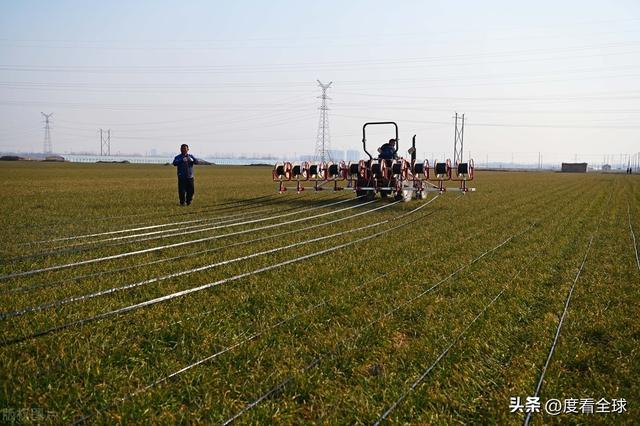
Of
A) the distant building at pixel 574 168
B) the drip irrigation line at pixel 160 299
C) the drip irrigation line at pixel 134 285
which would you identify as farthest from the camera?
the distant building at pixel 574 168

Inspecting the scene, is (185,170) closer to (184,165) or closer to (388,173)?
(184,165)

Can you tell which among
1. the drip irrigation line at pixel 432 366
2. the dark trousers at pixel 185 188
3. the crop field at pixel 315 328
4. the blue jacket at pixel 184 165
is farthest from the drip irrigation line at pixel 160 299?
the dark trousers at pixel 185 188

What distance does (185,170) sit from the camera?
14.3 m

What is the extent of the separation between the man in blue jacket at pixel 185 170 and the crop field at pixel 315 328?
5.33m

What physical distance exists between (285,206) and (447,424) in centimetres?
1215

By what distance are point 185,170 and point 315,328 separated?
10801 millimetres

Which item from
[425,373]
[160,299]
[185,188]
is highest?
[185,188]

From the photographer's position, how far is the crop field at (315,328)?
3.18 metres

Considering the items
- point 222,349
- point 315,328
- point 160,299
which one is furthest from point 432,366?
point 160,299

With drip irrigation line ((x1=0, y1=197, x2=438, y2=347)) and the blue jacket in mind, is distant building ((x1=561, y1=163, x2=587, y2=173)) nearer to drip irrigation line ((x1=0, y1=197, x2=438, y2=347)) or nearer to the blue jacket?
the blue jacket

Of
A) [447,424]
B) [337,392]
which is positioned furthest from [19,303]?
[447,424]

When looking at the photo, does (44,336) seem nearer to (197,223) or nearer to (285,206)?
(197,223)

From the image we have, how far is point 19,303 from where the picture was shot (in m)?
4.98

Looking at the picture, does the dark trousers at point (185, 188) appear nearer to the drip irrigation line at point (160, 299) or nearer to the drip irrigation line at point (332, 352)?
the drip irrigation line at point (160, 299)
